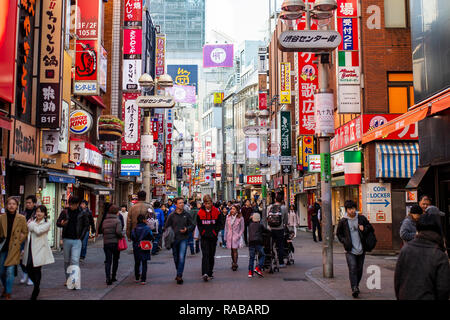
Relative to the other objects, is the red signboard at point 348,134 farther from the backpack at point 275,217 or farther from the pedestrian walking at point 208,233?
the pedestrian walking at point 208,233

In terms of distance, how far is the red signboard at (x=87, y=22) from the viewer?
76.5ft

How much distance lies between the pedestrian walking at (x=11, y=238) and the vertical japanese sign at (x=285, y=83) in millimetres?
31791

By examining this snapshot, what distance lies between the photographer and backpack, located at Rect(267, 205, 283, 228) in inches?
539

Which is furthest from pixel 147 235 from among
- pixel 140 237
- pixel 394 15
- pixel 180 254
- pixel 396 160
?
pixel 394 15

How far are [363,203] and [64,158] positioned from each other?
1266 cm

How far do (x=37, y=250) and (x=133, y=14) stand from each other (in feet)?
82.9

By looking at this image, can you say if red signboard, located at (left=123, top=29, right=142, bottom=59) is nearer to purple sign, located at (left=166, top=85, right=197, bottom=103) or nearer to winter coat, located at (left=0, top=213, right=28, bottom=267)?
winter coat, located at (left=0, top=213, right=28, bottom=267)

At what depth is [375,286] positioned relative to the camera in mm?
10148

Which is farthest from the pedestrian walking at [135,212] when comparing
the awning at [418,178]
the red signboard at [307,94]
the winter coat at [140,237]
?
the red signboard at [307,94]

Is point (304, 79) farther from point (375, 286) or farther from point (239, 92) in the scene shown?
point (239, 92)

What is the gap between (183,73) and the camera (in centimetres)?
11106

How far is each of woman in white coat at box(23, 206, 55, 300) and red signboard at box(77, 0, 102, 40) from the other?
15.7m

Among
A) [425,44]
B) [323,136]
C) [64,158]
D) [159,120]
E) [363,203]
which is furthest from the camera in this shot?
[159,120]

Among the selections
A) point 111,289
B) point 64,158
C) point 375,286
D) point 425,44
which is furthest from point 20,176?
point 425,44
